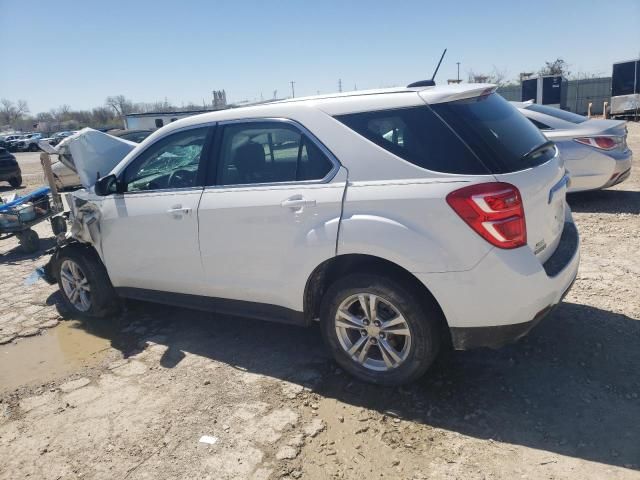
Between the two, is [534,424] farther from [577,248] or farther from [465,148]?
[465,148]

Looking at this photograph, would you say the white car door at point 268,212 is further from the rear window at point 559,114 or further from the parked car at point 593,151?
the rear window at point 559,114

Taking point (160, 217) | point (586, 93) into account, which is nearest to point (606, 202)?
point (160, 217)

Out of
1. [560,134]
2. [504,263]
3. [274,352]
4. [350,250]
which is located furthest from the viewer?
[560,134]

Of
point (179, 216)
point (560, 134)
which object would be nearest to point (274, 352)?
point (179, 216)

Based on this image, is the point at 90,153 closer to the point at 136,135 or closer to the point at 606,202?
the point at 606,202

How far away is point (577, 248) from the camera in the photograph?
3.34 meters

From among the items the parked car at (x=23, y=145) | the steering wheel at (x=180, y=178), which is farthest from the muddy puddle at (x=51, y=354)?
the parked car at (x=23, y=145)

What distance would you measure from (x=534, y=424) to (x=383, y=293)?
1.13 meters

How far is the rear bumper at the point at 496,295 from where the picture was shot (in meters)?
2.72

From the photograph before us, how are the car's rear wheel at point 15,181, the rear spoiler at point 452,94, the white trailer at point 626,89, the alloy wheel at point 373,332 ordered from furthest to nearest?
the white trailer at point 626,89
the car's rear wheel at point 15,181
the alloy wheel at point 373,332
the rear spoiler at point 452,94

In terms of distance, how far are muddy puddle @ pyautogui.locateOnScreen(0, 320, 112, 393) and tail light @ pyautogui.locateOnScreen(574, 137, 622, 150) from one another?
267 inches

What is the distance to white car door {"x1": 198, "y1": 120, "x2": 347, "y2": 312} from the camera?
3172mm

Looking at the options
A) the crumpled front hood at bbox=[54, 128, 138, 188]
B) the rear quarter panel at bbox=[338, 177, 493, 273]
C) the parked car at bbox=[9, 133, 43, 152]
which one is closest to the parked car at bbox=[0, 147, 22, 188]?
the crumpled front hood at bbox=[54, 128, 138, 188]

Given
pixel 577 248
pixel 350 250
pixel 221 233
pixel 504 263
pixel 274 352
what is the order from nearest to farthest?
pixel 504 263 < pixel 350 250 < pixel 577 248 < pixel 221 233 < pixel 274 352
